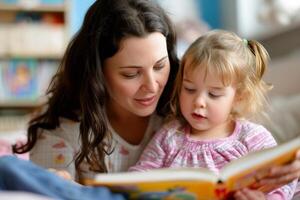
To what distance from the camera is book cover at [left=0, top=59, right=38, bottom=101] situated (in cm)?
340

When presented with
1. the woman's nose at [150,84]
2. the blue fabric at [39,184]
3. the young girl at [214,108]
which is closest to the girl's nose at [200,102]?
the young girl at [214,108]

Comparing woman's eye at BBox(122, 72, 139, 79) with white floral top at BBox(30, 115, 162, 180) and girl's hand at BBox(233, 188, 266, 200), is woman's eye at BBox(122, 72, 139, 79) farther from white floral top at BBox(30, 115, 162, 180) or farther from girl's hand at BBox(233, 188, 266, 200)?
girl's hand at BBox(233, 188, 266, 200)

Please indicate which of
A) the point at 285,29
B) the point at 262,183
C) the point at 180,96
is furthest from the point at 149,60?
the point at 285,29

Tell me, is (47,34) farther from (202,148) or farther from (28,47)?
(202,148)

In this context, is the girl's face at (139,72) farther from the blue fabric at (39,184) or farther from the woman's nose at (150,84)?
the blue fabric at (39,184)

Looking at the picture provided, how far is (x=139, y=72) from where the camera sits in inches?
50.9

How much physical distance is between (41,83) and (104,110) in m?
2.16

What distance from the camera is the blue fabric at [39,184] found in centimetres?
89

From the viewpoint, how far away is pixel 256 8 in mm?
3348

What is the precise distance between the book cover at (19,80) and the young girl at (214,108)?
2.24 meters

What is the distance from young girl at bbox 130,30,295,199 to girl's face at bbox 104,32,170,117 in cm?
5

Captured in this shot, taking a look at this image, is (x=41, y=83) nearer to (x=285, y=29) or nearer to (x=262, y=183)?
(x=285, y=29)

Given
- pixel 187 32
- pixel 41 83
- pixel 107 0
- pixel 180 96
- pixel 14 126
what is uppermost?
pixel 107 0

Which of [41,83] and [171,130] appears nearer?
[171,130]
